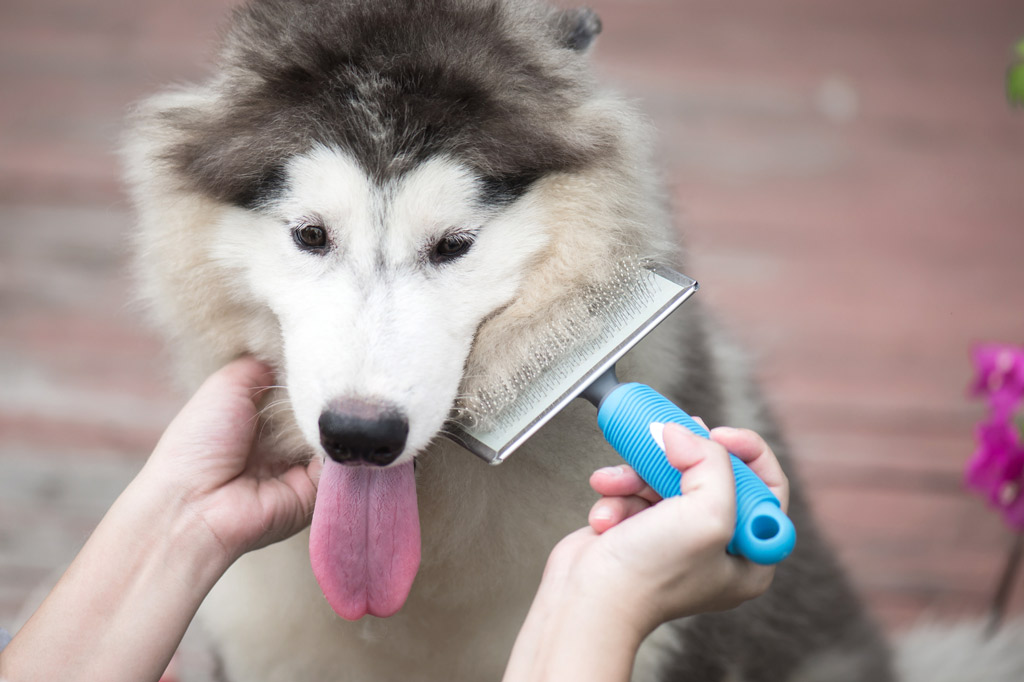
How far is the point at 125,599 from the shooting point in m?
1.18

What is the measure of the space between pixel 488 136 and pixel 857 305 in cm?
217

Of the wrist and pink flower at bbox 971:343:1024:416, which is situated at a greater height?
the wrist

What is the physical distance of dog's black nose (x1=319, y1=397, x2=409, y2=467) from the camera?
100 centimetres

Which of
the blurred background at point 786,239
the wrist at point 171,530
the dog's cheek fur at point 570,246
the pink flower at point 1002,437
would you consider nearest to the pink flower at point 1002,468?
the pink flower at point 1002,437

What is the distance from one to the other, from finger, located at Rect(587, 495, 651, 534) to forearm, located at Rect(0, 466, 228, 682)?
1.77 ft

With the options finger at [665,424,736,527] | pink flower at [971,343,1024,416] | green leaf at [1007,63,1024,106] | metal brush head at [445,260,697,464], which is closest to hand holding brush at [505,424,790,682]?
finger at [665,424,736,527]

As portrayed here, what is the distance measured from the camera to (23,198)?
10.4 feet

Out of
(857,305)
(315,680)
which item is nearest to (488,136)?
(315,680)

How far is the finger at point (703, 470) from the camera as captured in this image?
88cm

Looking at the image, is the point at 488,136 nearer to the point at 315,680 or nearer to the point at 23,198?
the point at 315,680

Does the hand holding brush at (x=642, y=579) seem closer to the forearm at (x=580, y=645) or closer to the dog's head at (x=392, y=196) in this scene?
the forearm at (x=580, y=645)

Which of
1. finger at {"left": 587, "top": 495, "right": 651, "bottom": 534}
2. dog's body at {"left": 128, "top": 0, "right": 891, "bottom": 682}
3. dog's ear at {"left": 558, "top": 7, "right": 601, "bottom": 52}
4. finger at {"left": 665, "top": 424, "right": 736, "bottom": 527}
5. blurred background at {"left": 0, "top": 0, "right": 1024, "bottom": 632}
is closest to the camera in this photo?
finger at {"left": 665, "top": 424, "right": 736, "bottom": 527}

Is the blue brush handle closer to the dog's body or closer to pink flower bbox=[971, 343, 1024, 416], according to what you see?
the dog's body

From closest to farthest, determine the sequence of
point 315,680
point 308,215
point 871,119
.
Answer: point 308,215
point 315,680
point 871,119
